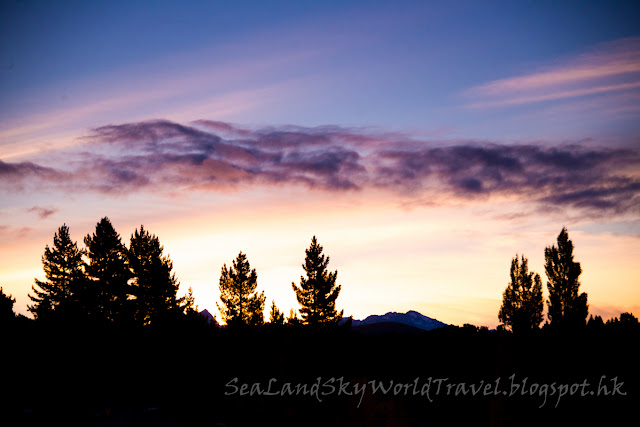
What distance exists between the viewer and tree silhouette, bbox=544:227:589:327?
5022cm

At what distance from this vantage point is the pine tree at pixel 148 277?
50531mm

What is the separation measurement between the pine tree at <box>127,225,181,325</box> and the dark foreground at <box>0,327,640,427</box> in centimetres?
3048

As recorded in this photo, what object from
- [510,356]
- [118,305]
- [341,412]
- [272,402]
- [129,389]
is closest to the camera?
[341,412]

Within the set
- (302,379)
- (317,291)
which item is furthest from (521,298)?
(302,379)

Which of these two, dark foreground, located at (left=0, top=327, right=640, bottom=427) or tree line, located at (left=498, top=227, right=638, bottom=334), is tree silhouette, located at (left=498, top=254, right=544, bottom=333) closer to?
tree line, located at (left=498, top=227, right=638, bottom=334)

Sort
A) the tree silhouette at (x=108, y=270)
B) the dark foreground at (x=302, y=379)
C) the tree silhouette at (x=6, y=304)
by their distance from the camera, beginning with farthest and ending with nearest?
the tree silhouette at (x=108, y=270) → the tree silhouette at (x=6, y=304) → the dark foreground at (x=302, y=379)

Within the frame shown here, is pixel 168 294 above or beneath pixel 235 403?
above

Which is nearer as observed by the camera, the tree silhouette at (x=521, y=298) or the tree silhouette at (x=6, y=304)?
the tree silhouette at (x=6, y=304)

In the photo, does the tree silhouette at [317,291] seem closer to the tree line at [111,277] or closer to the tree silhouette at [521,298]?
the tree line at [111,277]

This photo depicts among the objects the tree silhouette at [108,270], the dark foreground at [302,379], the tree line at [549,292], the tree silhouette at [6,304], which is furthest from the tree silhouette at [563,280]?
the tree silhouette at [6,304]

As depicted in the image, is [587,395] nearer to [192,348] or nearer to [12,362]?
[192,348]

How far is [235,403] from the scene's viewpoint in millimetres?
15375

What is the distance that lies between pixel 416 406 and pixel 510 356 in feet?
14.7

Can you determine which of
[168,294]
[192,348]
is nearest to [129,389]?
[192,348]
